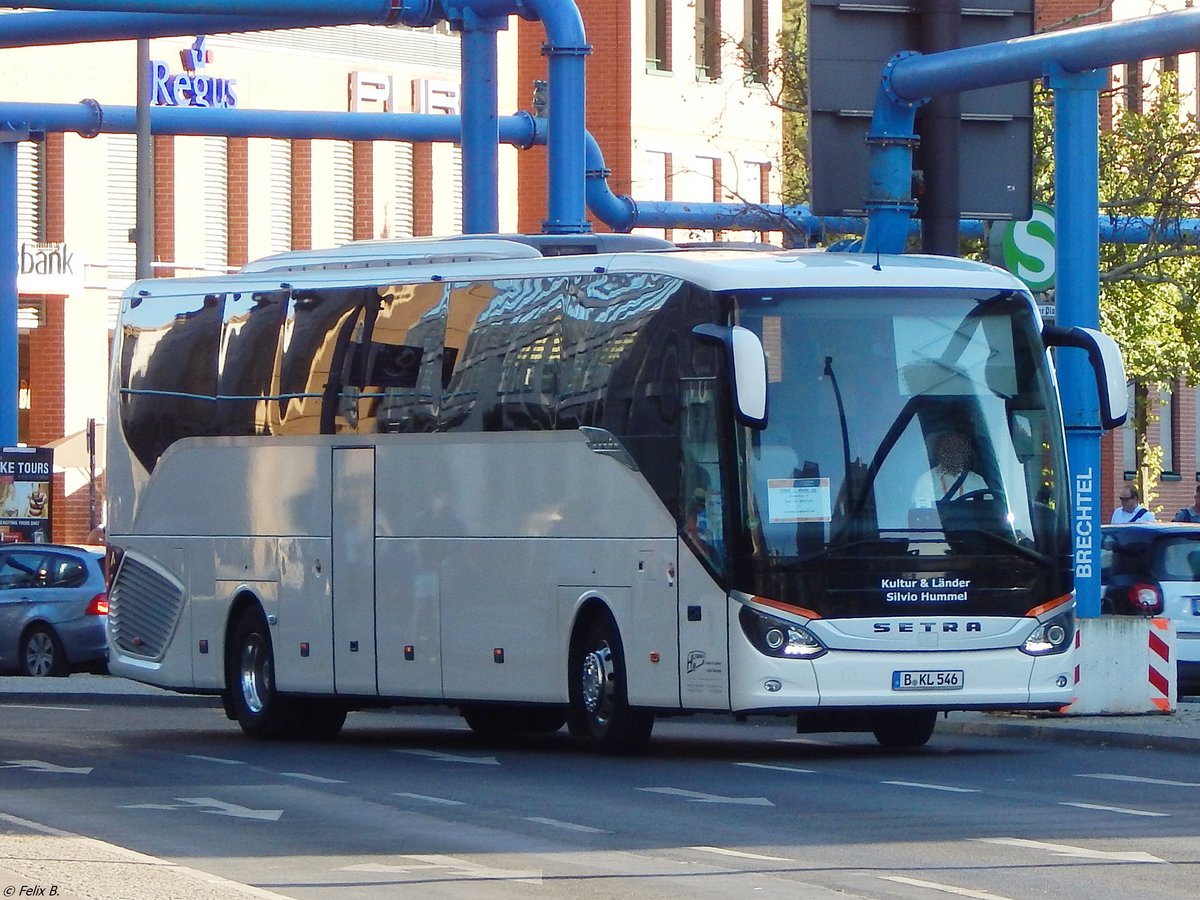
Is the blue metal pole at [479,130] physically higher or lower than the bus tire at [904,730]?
higher

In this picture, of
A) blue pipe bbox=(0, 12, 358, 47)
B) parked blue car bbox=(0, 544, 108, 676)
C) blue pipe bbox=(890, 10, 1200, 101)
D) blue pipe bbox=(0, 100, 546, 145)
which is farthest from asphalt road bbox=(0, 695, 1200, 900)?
blue pipe bbox=(0, 100, 546, 145)

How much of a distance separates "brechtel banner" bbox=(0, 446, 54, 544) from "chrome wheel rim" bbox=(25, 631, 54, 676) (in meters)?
3.60

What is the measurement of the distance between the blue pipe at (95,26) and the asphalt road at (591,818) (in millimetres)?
8798

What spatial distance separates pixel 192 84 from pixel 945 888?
41433 mm

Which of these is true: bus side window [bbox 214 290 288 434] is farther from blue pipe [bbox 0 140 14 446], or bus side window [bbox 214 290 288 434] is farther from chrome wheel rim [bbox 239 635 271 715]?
blue pipe [bbox 0 140 14 446]

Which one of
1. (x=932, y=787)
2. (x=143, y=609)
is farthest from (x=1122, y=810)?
(x=143, y=609)

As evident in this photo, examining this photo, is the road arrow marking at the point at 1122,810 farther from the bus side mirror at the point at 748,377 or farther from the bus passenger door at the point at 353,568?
the bus passenger door at the point at 353,568

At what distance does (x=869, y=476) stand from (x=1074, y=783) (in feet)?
7.92

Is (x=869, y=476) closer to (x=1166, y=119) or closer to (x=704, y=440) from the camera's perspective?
(x=704, y=440)

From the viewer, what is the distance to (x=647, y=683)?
1808cm

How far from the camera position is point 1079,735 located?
64.7ft

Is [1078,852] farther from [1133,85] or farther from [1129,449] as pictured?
[1129,449]

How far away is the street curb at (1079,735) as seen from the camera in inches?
748

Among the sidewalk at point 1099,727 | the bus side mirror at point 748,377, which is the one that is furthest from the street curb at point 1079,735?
the bus side mirror at point 748,377
